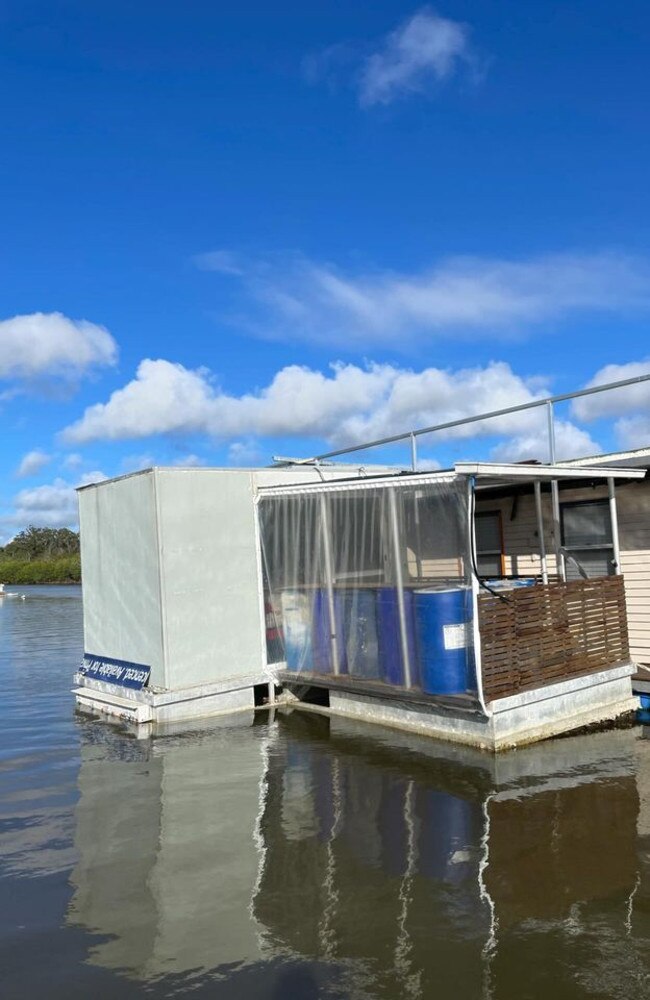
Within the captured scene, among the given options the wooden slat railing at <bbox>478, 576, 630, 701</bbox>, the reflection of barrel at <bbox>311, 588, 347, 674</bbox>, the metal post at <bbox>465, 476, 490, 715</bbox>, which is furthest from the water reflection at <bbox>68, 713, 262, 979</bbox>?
the wooden slat railing at <bbox>478, 576, 630, 701</bbox>

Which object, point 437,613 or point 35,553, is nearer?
point 437,613

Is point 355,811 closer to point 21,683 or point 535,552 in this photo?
point 535,552

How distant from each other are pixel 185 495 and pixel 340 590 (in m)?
2.51

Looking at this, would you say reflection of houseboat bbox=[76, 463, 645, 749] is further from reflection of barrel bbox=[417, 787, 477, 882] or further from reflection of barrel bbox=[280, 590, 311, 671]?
reflection of barrel bbox=[417, 787, 477, 882]

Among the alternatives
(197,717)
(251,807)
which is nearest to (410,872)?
(251,807)

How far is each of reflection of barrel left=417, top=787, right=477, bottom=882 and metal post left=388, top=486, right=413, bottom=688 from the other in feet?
6.14

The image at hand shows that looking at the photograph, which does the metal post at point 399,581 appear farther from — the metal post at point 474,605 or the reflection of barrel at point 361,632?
the metal post at point 474,605

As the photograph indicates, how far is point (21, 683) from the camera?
47.9 feet

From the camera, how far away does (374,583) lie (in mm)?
9234

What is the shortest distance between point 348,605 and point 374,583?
0.56 m

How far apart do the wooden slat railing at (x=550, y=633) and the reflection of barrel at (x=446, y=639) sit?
21 cm

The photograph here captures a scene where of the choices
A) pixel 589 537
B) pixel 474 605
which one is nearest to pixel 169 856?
pixel 474 605

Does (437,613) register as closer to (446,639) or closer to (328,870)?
(446,639)

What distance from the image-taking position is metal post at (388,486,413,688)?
8711mm
